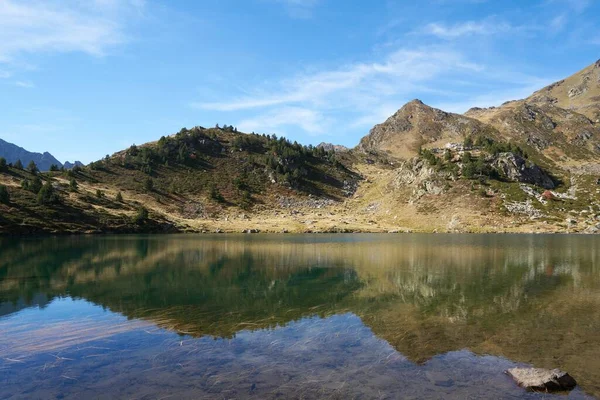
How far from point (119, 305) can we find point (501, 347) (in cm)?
Answer: 2474

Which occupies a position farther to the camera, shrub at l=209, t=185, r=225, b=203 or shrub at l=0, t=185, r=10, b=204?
shrub at l=209, t=185, r=225, b=203

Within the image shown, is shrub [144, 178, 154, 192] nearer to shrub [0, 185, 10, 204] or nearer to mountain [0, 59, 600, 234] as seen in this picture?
mountain [0, 59, 600, 234]

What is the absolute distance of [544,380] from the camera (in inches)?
539

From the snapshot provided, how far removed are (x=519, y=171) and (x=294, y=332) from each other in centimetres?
15667

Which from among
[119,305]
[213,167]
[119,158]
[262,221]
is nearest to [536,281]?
[119,305]

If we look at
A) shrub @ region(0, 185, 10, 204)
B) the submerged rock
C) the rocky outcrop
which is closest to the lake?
the submerged rock

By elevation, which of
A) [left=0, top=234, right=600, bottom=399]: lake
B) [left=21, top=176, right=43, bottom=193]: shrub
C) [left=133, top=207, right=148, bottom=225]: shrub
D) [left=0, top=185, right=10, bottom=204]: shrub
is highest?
[left=21, top=176, right=43, bottom=193]: shrub

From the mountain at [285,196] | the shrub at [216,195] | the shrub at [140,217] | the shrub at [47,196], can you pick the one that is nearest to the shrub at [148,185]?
the mountain at [285,196]

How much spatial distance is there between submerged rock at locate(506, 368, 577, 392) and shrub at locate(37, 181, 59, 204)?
13220 cm

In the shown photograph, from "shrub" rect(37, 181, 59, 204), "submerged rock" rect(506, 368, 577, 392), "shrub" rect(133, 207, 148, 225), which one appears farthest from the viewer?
"shrub" rect(133, 207, 148, 225)

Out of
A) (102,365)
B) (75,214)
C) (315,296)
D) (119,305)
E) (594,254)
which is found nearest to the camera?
(102,365)

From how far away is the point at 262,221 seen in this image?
472 ft

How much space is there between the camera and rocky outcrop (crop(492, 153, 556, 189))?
148 metres

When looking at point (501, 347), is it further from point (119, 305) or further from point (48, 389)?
point (119, 305)
